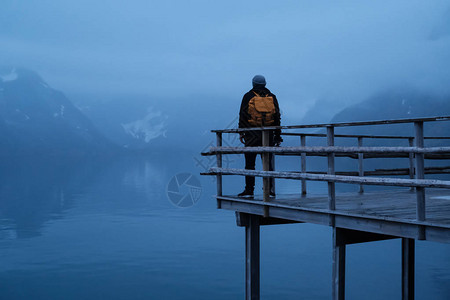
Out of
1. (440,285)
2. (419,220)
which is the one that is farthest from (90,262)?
(419,220)

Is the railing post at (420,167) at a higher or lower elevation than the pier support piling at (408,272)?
higher

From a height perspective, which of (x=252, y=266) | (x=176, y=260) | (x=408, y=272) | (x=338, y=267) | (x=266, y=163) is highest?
(x=266, y=163)

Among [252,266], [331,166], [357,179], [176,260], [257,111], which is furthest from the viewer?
[176,260]

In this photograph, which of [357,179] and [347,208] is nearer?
[357,179]

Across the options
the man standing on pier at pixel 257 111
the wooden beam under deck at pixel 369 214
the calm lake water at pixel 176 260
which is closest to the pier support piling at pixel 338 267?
the wooden beam under deck at pixel 369 214

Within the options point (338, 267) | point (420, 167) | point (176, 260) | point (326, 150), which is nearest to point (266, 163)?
point (326, 150)

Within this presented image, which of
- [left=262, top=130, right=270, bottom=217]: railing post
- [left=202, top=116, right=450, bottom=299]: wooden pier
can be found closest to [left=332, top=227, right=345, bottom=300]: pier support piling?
[left=202, top=116, right=450, bottom=299]: wooden pier

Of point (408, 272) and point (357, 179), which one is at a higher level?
point (357, 179)

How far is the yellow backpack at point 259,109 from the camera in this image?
886cm

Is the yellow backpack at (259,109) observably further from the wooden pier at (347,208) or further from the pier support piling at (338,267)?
the pier support piling at (338,267)

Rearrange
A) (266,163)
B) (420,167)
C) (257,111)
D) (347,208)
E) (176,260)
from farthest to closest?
1. (176,260)
2. (257,111)
3. (266,163)
4. (347,208)
5. (420,167)

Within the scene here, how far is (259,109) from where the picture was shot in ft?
29.1

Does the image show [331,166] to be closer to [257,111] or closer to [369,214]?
[369,214]

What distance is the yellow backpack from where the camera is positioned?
8.86 m
